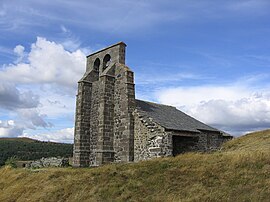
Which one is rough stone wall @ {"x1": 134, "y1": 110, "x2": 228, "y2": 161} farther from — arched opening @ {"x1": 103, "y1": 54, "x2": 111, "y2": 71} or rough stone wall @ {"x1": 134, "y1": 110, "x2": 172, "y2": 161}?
arched opening @ {"x1": 103, "y1": 54, "x2": 111, "y2": 71}

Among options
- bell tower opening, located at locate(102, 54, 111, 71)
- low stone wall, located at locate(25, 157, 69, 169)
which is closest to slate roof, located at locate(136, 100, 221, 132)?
bell tower opening, located at locate(102, 54, 111, 71)

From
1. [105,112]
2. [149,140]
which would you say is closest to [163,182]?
[149,140]

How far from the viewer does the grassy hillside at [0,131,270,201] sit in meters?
10.8

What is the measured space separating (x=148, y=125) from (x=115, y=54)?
637 centimetres

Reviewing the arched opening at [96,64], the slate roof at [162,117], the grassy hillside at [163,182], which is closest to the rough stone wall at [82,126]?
the arched opening at [96,64]

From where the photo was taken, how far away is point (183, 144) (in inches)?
860

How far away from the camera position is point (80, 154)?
2228cm

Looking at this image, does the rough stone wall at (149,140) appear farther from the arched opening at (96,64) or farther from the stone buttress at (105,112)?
the arched opening at (96,64)

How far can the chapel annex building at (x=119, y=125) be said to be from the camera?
19188 mm

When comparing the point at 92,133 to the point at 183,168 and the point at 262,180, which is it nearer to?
the point at 183,168

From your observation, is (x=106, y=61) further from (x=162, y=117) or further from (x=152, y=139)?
(x=152, y=139)

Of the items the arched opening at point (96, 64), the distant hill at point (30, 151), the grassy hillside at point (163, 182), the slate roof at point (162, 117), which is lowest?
the grassy hillside at point (163, 182)

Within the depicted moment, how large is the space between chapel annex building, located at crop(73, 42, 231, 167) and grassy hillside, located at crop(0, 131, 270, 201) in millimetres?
4129

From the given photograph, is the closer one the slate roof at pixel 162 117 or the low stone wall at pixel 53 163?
the slate roof at pixel 162 117
